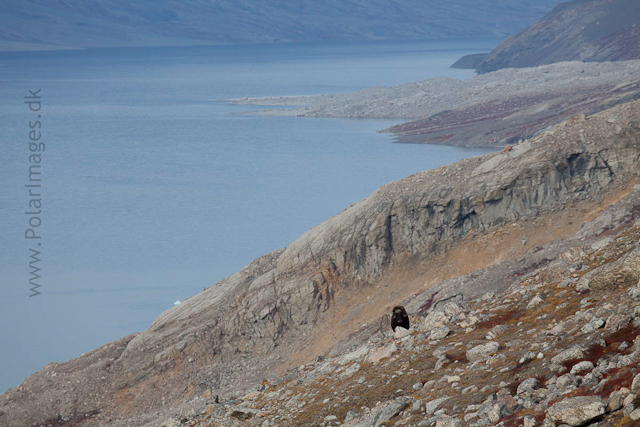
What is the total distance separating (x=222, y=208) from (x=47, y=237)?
13595 mm

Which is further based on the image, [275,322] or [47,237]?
[47,237]

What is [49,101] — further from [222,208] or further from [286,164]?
[222,208]

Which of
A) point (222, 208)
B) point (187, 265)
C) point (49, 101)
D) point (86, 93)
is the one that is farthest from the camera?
point (86, 93)

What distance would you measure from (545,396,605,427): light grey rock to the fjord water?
31.8m

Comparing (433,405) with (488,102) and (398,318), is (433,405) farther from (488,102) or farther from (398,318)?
(488,102)

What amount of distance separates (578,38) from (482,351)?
13182 cm

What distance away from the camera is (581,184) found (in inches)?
991

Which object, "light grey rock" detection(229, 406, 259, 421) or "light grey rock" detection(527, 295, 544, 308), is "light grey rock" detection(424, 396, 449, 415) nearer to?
"light grey rock" detection(527, 295, 544, 308)

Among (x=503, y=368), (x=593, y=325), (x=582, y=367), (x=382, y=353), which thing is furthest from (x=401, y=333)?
(x=582, y=367)

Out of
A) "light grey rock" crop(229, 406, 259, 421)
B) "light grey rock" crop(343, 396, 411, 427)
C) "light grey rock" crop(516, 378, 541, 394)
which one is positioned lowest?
"light grey rock" crop(229, 406, 259, 421)

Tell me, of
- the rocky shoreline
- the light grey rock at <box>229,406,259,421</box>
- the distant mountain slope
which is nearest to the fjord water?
the rocky shoreline

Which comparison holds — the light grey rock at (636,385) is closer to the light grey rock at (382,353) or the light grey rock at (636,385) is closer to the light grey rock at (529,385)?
the light grey rock at (529,385)

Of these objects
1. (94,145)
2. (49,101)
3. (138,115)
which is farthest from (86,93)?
(94,145)

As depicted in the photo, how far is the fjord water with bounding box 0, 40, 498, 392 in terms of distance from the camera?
144 feet
